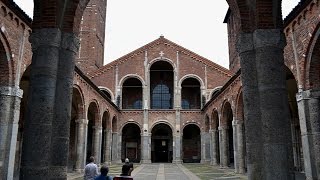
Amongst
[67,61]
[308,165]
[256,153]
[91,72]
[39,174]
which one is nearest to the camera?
[39,174]

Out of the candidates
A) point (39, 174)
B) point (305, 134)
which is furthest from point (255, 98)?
point (305, 134)

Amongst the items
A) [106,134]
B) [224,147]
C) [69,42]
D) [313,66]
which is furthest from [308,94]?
[106,134]

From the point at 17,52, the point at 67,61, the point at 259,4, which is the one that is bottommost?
the point at 67,61

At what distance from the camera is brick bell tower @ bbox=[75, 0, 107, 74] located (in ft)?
118

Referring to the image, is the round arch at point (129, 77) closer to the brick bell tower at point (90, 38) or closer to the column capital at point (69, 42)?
the brick bell tower at point (90, 38)

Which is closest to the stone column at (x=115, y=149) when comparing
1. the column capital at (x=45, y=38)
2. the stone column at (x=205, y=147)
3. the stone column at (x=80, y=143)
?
the stone column at (x=205, y=147)

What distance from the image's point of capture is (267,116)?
5789mm

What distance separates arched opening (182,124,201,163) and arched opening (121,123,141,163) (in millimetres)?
5034

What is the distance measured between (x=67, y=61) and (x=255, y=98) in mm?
3899

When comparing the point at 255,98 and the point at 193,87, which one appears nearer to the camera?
the point at 255,98

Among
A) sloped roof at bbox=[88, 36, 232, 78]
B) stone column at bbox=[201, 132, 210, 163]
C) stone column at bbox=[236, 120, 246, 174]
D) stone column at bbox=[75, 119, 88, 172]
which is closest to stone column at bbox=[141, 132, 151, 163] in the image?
stone column at bbox=[201, 132, 210, 163]

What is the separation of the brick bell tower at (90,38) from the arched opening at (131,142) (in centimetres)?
800

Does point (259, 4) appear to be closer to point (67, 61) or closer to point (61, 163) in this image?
point (67, 61)

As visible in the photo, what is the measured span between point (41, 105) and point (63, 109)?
465 mm
